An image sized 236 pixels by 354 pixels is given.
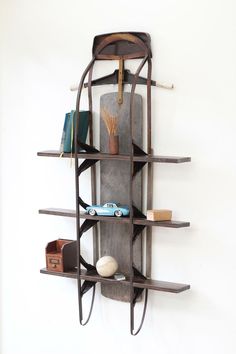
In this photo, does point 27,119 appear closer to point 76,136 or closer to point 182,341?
point 76,136

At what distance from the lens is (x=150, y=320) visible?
293 centimetres

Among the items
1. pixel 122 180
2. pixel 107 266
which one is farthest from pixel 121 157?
pixel 107 266

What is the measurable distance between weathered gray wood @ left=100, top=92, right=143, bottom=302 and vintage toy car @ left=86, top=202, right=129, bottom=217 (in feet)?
0.23

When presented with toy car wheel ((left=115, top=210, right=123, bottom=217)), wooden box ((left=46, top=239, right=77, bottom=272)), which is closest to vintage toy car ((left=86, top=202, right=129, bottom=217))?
toy car wheel ((left=115, top=210, right=123, bottom=217))

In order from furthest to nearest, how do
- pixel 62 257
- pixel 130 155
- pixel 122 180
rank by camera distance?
pixel 62 257 → pixel 122 180 → pixel 130 155

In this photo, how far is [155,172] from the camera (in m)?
2.85

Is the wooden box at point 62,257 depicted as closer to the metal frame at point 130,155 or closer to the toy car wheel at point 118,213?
the metal frame at point 130,155

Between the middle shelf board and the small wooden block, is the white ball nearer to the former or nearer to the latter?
the middle shelf board

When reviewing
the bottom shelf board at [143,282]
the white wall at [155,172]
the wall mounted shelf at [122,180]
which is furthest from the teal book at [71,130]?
the bottom shelf board at [143,282]

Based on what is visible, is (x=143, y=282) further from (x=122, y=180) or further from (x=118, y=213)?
(x=122, y=180)

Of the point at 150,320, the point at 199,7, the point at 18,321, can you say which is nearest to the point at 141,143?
the point at 199,7

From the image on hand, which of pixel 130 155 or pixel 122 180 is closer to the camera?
pixel 130 155

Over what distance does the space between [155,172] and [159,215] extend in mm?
224

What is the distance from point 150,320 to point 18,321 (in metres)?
0.85
